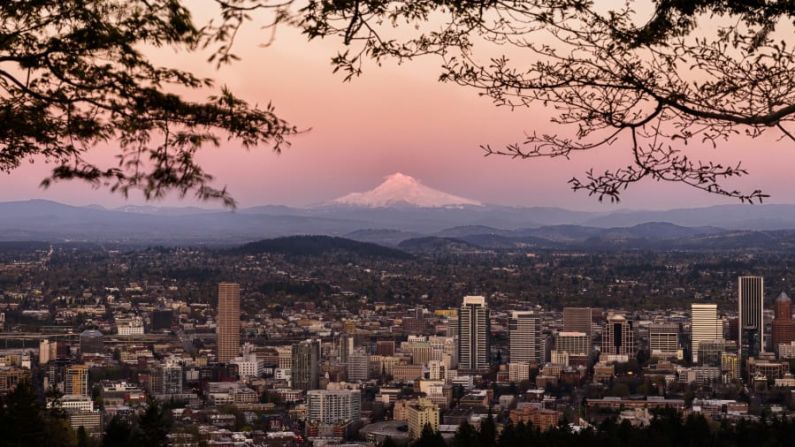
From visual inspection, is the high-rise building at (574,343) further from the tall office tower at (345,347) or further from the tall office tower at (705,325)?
the tall office tower at (345,347)

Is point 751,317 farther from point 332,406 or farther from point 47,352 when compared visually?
point 47,352

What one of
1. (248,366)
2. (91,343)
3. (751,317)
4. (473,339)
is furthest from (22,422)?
(751,317)

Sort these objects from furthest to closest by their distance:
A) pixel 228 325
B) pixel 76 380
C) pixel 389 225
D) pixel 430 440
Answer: pixel 389 225 → pixel 228 325 → pixel 76 380 → pixel 430 440

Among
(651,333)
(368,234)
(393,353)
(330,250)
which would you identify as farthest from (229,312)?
(368,234)

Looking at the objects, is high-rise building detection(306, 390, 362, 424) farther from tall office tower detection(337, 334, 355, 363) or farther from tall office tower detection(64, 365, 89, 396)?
tall office tower detection(337, 334, 355, 363)

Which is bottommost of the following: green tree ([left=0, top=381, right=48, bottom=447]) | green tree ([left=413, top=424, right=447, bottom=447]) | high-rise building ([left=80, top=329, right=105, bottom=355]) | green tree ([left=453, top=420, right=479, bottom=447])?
high-rise building ([left=80, top=329, right=105, bottom=355])

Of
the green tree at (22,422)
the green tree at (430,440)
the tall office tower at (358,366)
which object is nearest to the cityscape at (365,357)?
the tall office tower at (358,366)

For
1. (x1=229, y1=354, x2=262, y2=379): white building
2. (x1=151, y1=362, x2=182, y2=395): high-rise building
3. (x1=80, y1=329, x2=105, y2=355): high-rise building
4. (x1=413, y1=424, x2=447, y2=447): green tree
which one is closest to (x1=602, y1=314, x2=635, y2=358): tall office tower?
(x1=229, y1=354, x2=262, y2=379): white building

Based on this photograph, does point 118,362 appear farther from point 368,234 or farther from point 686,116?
point 368,234
